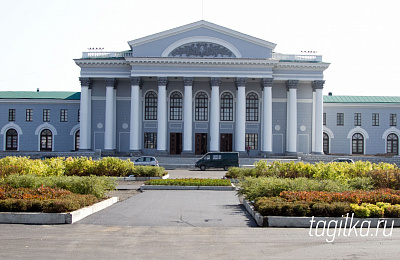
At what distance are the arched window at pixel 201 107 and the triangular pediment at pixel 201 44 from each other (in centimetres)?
481

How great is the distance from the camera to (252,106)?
49219 millimetres

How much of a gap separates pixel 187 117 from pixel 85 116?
10436 millimetres

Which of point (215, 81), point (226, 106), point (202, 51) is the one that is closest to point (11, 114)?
point (202, 51)

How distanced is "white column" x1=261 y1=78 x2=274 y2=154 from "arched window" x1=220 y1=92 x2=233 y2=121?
13.2 feet

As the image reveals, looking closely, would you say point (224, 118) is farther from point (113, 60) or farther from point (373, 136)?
point (373, 136)

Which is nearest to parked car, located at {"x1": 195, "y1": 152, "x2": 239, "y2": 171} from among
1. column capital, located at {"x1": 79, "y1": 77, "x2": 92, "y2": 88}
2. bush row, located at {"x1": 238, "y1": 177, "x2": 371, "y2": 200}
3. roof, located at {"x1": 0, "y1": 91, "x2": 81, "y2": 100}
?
column capital, located at {"x1": 79, "y1": 77, "x2": 92, "y2": 88}

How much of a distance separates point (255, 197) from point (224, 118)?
34.7m

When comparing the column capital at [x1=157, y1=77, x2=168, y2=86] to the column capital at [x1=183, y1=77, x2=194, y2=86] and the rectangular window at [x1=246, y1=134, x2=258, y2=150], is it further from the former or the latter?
the rectangular window at [x1=246, y1=134, x2=258, y2=150]

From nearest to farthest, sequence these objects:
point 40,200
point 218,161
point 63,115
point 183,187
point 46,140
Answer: point 40,200
point 183,187
point 218,161
point 46,140
point 63,115

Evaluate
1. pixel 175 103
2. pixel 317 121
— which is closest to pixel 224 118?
pixel 175 103

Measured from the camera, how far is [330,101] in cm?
5262

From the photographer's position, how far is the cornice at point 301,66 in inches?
1847

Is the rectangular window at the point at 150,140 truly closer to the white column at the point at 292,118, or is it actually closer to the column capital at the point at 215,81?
the column capital at the point at 215,81

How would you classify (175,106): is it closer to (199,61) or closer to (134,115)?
(134,115)
